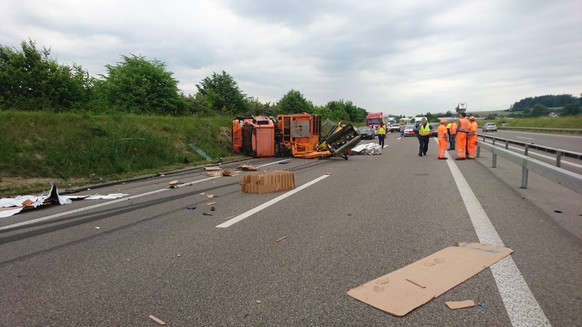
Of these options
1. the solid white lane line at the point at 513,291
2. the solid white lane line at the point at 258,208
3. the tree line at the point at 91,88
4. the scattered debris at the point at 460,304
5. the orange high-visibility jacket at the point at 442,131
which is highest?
the tree line at the point at 91,88

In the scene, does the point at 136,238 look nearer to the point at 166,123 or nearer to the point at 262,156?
Answer: the point at 262,156

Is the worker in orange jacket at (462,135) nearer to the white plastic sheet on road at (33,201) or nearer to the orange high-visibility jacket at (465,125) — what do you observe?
the orange high-visibility jacket at (465,125)

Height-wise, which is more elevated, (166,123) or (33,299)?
(166,123)

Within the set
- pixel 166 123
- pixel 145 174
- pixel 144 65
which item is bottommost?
pixel 145 174

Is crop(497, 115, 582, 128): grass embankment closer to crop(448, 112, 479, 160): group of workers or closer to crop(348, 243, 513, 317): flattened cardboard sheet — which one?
crop(448, 112, 479, 160): group of workers

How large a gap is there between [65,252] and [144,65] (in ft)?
80.1

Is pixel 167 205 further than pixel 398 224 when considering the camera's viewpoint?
Yes

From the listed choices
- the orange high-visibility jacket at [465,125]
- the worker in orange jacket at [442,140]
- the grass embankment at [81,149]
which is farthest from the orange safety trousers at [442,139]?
the grass embankment at [81,149]

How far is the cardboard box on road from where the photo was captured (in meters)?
8.10

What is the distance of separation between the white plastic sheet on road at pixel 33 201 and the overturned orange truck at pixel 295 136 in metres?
9.68

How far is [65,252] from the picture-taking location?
444 cm

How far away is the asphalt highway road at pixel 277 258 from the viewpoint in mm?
2768

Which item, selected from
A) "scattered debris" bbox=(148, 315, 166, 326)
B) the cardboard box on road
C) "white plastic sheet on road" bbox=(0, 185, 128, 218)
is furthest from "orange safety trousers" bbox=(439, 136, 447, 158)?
"scattered debris" bbox=(148, 315, 166, 326)

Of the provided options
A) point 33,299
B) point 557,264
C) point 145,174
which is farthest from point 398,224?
point 145,174
